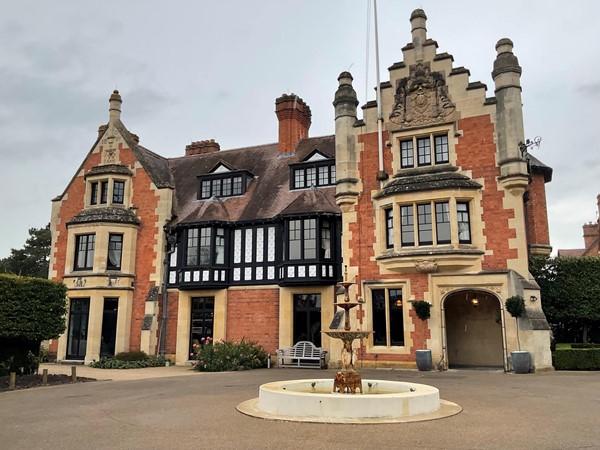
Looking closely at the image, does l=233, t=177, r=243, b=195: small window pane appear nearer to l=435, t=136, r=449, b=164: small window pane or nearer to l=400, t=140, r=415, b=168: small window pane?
l=400, t=140, r=415, b=168: small window pane

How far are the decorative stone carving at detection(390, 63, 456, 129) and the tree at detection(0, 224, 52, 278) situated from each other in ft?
126

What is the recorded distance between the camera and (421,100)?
851 inches

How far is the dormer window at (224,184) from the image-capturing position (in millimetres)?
26703

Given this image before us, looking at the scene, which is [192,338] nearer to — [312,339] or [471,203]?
[312,339]

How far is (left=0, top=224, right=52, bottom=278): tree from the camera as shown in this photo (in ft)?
154

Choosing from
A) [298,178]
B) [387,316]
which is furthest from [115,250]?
[387,316]

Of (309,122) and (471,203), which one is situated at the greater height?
(309,122)

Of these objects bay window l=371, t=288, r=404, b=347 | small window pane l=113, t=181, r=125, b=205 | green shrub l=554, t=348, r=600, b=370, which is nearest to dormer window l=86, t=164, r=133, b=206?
small window pane l=113, t=181, r=125, b=205

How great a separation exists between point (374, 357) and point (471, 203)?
722cm

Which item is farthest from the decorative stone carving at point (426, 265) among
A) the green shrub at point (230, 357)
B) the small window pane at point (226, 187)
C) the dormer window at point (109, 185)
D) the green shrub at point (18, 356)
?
the dormer window at point (109, 185)

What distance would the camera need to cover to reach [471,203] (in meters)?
20.1

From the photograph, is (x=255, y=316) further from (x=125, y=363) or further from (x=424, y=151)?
(x=424, y=151)

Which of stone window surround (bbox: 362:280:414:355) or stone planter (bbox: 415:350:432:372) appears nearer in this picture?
stone planter (bbox: 415:350:432:372)

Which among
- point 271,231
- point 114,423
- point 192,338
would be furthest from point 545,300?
point 114,423
